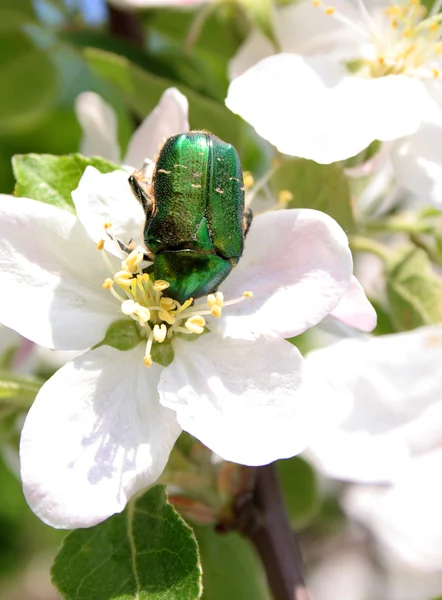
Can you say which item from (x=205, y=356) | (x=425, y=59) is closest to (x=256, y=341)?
(x=205, y=356)

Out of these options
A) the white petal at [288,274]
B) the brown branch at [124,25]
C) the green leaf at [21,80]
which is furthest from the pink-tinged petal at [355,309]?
the green leaf at [21,80]

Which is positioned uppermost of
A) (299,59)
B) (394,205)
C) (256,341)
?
(299,59)

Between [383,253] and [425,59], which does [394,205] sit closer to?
[383,253]

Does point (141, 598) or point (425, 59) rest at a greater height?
point (425, 59)

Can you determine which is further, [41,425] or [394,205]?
[394,205]

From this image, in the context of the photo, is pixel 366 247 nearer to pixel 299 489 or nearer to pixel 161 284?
pixel 161 284
